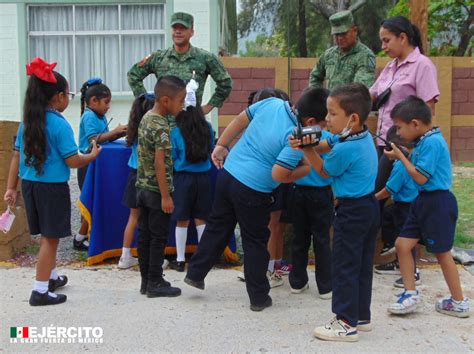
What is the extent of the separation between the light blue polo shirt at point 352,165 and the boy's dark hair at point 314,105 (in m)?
0.41

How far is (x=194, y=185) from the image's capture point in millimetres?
4738

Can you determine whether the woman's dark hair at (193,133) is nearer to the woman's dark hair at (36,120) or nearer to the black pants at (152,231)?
the black pants at (152,231)

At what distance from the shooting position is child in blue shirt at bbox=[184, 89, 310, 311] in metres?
3.74

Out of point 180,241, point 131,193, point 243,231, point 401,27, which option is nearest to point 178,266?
point 180,241

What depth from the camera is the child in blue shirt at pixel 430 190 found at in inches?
145

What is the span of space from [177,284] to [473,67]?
9.69 meters

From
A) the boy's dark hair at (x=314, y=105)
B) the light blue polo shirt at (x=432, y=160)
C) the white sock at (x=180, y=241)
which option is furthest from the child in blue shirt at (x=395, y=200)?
the white sock at (x=180, y=241)

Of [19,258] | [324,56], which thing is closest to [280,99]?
[324,56]

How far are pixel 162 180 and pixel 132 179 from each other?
91 centimetres

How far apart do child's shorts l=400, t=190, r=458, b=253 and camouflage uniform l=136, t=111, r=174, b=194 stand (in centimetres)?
173

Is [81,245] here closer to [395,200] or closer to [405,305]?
[395,200]

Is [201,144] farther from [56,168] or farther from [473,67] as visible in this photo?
[473,67]

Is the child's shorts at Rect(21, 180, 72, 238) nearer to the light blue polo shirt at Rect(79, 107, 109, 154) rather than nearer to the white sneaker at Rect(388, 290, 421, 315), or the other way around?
the light blue polo shirt at Rect(79, 107, 109, 154)

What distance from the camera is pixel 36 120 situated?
12.7 feet
